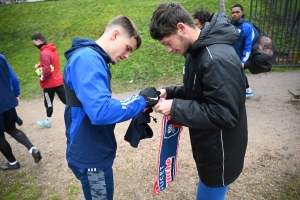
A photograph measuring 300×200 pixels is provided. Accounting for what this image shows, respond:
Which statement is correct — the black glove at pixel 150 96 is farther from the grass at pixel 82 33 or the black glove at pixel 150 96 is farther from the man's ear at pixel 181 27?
the grass at pixel 82 33

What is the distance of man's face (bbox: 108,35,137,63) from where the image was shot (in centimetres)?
196

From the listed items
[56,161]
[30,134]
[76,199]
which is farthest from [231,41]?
[30,134]

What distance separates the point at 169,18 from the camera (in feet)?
5.48

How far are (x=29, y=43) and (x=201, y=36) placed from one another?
10.6 meters

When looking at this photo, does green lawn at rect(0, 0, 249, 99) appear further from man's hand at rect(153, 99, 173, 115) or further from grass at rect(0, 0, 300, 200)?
man's hand at rect(153, 99, 173, 115)

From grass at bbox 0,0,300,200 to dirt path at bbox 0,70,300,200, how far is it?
22cm

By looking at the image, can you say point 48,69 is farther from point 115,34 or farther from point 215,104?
point 215,104

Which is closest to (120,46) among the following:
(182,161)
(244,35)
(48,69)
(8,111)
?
(182,161)

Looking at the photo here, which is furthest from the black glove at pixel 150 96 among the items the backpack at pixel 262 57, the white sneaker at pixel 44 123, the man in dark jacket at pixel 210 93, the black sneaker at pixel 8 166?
the white sneaker at pixel 44 123

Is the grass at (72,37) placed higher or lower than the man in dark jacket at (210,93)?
lower

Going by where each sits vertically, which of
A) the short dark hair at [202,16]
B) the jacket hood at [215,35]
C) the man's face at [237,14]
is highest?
the jacket hood at [215,35]

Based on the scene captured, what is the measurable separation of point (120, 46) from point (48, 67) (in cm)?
313

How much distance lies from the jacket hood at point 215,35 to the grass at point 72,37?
2448 millimetres

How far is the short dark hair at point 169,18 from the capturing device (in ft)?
5.47
